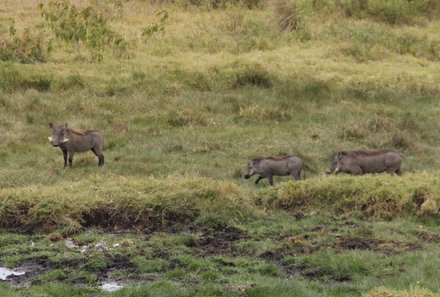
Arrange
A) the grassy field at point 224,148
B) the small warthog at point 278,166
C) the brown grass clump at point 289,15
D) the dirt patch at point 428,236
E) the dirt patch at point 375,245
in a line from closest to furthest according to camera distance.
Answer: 1. the grassy field at point 224,148
2. the dirt patch at point 375,245
3. the dirt patch at point 428,236
4. the small warthog at point 278,166
5. the brown grass clump at point 289,15

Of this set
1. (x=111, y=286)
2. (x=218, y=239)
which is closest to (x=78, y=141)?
(x=218, y=239)

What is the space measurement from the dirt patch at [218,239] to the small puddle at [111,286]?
4.65ft

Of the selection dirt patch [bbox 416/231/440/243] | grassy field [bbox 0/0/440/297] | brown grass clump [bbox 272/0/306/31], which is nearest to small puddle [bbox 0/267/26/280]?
grassy field [bbox 0/0/440/297]

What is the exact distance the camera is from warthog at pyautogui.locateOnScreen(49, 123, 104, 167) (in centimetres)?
1514

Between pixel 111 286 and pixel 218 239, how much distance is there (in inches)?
83.7

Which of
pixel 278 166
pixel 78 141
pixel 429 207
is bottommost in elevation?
pixel 78 141

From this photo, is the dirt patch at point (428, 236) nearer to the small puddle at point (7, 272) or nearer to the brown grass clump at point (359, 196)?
the brown grass clump at point (359, 196)

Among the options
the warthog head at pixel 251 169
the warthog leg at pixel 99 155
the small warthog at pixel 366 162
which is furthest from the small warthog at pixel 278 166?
the warthog leg at pixel 99 155

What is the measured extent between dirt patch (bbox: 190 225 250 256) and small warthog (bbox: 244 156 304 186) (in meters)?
2.54

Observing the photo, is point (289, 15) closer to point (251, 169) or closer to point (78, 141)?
point (78, 141)

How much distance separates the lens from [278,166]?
1369cm

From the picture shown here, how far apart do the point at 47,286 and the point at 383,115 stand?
36.4 ft

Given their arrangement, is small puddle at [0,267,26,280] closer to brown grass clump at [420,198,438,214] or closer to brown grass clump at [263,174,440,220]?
brown grass clump at [263,174,440,220]

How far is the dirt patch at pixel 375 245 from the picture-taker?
10.1 meters
